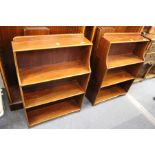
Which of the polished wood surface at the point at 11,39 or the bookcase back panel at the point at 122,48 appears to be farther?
the bookcase back panel at the point at 122,48

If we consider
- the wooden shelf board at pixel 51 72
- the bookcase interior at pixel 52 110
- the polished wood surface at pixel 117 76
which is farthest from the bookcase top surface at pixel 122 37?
the bookcase interior at pixel 52 110

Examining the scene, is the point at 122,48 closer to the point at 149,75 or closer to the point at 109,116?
the point at 109,116

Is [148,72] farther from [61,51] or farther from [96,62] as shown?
[61,51]

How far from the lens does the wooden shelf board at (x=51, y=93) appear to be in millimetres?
1741

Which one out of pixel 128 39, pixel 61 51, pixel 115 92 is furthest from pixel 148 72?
pixel 61 51

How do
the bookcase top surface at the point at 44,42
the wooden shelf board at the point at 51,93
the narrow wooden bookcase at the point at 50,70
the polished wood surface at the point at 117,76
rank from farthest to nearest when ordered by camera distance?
the polished wood surface at the point at 117,76 < the wooden shelf board at the point at 51,93 < the narrow wooden bookcase at the point at 50,70 < the bookcase top surface at the point at 44,42

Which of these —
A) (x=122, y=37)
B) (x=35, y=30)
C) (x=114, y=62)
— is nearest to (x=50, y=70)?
(x=35, y=30)

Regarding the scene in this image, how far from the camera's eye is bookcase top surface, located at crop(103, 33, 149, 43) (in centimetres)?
176

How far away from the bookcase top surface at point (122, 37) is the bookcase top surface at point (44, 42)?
37cm

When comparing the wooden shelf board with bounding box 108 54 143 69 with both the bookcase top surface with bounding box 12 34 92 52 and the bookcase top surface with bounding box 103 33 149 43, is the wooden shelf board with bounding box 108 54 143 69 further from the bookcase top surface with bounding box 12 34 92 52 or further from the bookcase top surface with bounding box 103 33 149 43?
the bookcase top surface with bounding box 12 34 92 52

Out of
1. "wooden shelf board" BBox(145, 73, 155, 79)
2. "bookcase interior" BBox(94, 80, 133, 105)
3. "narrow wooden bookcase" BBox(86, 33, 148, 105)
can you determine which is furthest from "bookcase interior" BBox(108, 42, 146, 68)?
"wooden shelf board" BBox(145, 73, 155, 79)

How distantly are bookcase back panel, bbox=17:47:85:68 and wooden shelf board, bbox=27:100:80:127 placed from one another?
0.73 m

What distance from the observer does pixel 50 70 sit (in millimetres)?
1658

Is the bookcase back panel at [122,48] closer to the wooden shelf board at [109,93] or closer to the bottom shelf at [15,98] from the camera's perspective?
the wooden shelf board at [109,93]
